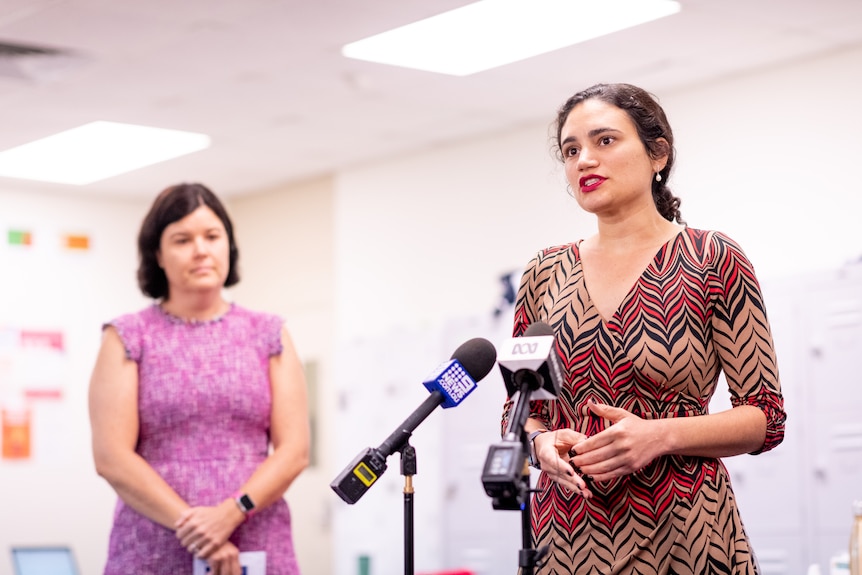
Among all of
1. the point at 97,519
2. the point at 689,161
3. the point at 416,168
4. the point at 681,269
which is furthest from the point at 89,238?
the point at 681,269

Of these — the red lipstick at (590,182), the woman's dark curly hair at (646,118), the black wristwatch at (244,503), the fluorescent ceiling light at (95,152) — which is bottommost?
the black wristwatch at (244,503)

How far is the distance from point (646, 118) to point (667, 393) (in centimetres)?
42

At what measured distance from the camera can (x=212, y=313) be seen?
305cm

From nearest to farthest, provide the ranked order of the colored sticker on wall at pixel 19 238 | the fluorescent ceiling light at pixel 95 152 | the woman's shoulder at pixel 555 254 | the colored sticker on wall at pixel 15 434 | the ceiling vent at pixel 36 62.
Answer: the woman's shoulder at pixel 555 254, the ceiling vent at pixel 36 62, the fluorescent ceiling light at pixel 95 152, the colored sticker on wall at pixel 15 434, the colored sticker on wall at pixel 19 238

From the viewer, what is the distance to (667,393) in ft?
5.60

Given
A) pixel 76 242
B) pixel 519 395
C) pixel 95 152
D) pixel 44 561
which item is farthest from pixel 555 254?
pixel 76 242

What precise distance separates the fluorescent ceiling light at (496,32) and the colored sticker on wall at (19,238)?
3455 millimetres

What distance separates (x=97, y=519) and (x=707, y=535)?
6981mm

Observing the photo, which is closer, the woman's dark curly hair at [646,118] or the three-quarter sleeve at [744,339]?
the three-quarter sleeve at [744,339]

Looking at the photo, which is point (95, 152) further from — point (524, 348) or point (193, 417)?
point (524, 348)

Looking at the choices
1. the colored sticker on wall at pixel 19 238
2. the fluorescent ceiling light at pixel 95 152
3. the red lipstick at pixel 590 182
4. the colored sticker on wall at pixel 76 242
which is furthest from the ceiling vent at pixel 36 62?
the red lipstick at pixel 590 182

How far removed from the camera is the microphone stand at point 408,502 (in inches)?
67.6

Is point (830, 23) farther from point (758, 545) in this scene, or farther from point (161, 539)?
point (161, 539)

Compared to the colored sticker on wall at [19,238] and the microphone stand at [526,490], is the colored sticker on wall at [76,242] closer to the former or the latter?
the colored sticker on wall at [19,238]
